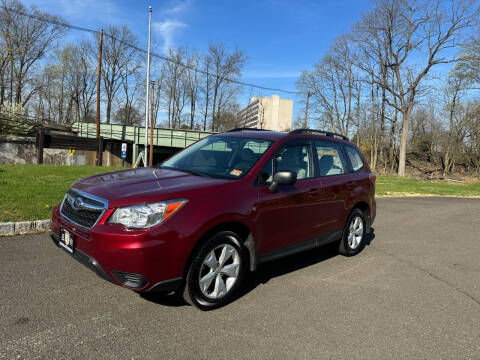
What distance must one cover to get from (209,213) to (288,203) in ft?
3.81

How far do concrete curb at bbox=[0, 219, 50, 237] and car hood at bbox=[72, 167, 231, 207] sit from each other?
2.35 meters

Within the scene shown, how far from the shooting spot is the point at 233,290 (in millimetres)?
3504

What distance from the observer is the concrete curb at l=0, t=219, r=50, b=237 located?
522 cm

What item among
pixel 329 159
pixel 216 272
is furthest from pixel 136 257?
pixel 329 159

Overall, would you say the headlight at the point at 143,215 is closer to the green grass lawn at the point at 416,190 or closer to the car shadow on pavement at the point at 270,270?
the car shadow on pavement at the point at 270,270

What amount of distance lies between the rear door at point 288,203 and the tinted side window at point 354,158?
45.9 inches

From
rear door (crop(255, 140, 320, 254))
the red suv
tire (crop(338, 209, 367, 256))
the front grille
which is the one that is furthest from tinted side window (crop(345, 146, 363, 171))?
the front grille

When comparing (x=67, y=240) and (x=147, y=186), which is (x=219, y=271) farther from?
(x=67, y=240)

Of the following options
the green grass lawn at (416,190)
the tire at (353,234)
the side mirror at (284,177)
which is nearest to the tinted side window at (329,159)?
the tire at (353,234)

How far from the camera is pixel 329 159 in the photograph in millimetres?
4898

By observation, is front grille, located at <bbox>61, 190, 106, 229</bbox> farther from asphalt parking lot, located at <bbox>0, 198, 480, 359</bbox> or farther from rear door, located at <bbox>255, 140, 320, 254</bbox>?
rear door, located at <bbox>255, 140, 320, 254</bbox>

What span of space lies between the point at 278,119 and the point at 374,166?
73.4 meters

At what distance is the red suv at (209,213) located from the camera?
9.48 feet

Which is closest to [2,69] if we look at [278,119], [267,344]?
[267,344]
